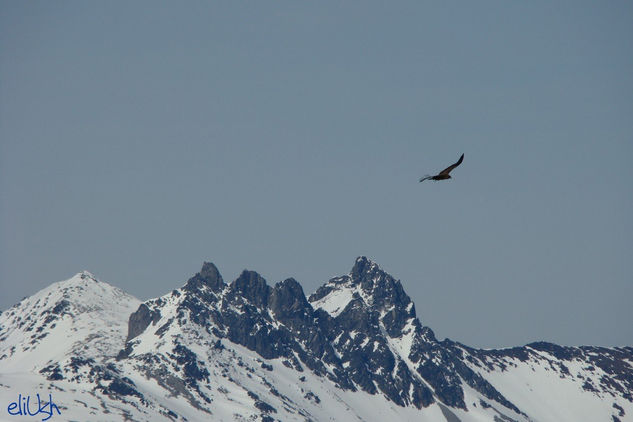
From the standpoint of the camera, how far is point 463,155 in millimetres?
101062

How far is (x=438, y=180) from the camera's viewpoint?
10394 centimetres

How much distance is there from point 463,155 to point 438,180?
13.2ft
